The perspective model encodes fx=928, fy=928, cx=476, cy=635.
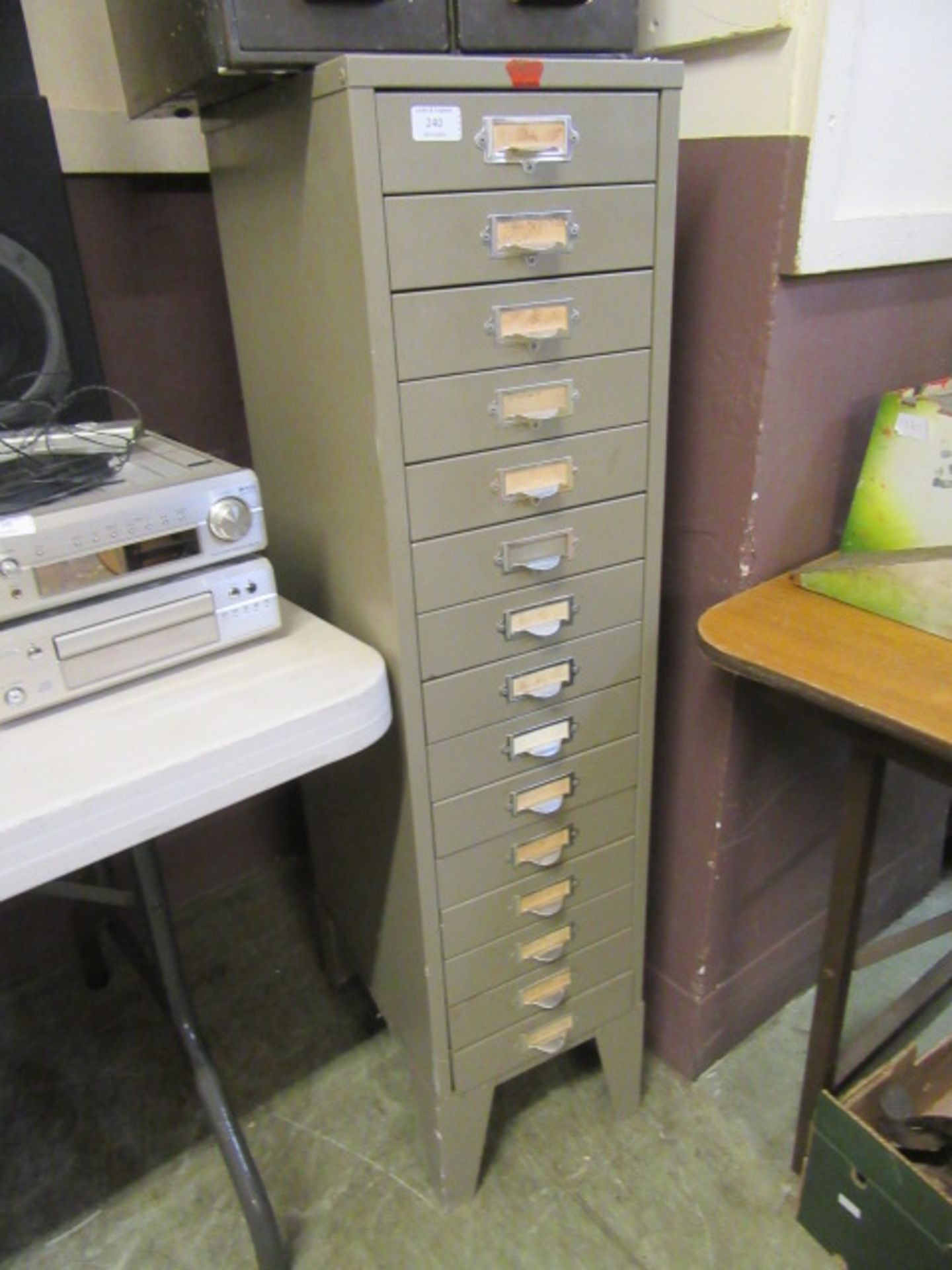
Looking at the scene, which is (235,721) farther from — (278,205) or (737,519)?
(737,519)

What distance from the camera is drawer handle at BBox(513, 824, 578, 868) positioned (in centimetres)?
114

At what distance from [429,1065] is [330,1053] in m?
0.37

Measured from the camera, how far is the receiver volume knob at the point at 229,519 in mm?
911

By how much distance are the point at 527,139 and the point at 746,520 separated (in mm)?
507

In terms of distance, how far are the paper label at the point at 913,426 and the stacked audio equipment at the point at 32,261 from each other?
3.37 ft

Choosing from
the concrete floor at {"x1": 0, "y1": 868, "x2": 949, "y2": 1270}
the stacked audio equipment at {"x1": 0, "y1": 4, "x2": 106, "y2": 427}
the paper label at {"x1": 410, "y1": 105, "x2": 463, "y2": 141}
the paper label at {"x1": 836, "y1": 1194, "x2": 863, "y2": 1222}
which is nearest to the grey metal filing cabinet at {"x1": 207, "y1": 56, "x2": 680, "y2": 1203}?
the paper label at {"x1": 410, "y1": 105, "x2": 463, "y2": 141}

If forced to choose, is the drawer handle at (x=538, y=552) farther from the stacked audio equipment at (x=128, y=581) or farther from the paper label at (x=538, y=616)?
the stacked audio equipment at (x=128, y=581)

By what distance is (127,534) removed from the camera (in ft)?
2.84

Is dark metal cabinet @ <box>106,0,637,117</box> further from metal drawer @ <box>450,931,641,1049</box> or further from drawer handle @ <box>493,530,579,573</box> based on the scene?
metal drawer @ <box>450,931,641,1049</box>

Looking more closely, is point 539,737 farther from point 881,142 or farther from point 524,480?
point 881,142

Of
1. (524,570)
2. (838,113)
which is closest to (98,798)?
(524,570)

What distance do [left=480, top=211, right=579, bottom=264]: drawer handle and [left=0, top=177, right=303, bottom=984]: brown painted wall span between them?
28.7 inches

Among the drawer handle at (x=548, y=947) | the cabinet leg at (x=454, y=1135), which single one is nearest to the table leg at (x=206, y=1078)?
the cabinet leg at (x=454, y=1135)

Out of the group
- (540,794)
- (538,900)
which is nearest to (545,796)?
(540,794)
